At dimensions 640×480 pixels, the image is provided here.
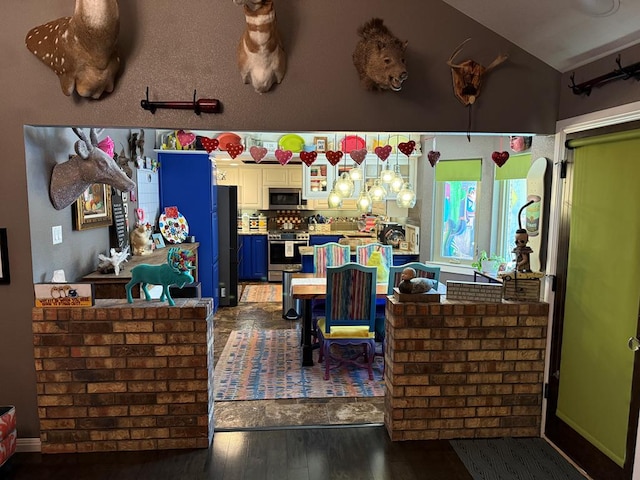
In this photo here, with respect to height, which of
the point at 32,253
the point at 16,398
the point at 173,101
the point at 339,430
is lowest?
the point at 339,430

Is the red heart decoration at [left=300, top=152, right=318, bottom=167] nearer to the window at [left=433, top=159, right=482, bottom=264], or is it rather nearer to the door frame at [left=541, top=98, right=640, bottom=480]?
the door frame at [left=541, top=98, right=640, bottom=480]

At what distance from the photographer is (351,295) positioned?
362 centimetres

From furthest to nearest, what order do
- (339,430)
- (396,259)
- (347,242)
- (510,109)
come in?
(347,242)
(396,259)
(339,430)
(510,109)

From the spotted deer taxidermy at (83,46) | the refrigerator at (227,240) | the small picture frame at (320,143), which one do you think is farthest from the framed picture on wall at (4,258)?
the small picture frame at (320,143)

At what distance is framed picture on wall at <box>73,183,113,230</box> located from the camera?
3072 mm

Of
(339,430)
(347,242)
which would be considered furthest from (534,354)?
(347,242)

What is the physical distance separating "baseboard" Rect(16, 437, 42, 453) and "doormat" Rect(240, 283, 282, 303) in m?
3.90

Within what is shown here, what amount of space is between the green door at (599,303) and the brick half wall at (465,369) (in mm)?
142

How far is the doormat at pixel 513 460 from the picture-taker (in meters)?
2.37

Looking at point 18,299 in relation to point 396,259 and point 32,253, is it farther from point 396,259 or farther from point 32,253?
point 396,259

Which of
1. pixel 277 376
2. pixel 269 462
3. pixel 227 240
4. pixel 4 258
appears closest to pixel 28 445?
pixel 4 258

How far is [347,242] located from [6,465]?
497 centimetres

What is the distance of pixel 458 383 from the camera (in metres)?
2.69

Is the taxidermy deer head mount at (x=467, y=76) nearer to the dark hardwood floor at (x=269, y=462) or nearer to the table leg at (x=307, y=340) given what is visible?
the dark hardwood floor at (x=269, y=462)
